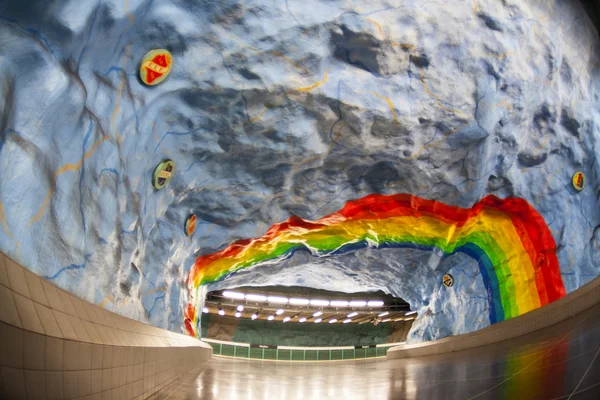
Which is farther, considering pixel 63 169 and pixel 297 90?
pixel 297 90

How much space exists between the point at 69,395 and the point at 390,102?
554cm

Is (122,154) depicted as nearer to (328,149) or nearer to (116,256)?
(116,256)

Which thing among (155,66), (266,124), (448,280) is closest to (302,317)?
(448,280)

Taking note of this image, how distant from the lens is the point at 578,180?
8773mm

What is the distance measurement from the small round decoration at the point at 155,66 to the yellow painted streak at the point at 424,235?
465cm

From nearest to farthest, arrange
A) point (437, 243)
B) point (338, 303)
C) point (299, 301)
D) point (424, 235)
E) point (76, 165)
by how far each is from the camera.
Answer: point (76, 165) → point (424, 235) → point (437, 243) → point (299, 301) → point (338, 303)

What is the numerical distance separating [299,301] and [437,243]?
27.2 feet

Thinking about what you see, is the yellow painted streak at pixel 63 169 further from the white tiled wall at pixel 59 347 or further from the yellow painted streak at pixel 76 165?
the white tiled wall at pixel 59 347

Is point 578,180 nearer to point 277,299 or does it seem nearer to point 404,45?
point 404,45

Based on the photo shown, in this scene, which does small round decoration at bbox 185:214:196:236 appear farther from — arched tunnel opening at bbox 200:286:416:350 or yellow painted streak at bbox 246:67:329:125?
arched tunnel opening at bbox 200:286:416:350

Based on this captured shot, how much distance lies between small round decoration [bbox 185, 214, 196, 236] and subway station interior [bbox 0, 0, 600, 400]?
49 mm

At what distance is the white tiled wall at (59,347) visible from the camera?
7.02 feet

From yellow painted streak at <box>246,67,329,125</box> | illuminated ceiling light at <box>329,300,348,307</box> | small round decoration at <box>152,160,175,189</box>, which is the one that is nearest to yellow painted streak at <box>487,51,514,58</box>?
yellow painted streak at <box>246,67,329,125</box>

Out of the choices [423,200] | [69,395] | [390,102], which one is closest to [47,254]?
[69,395]
